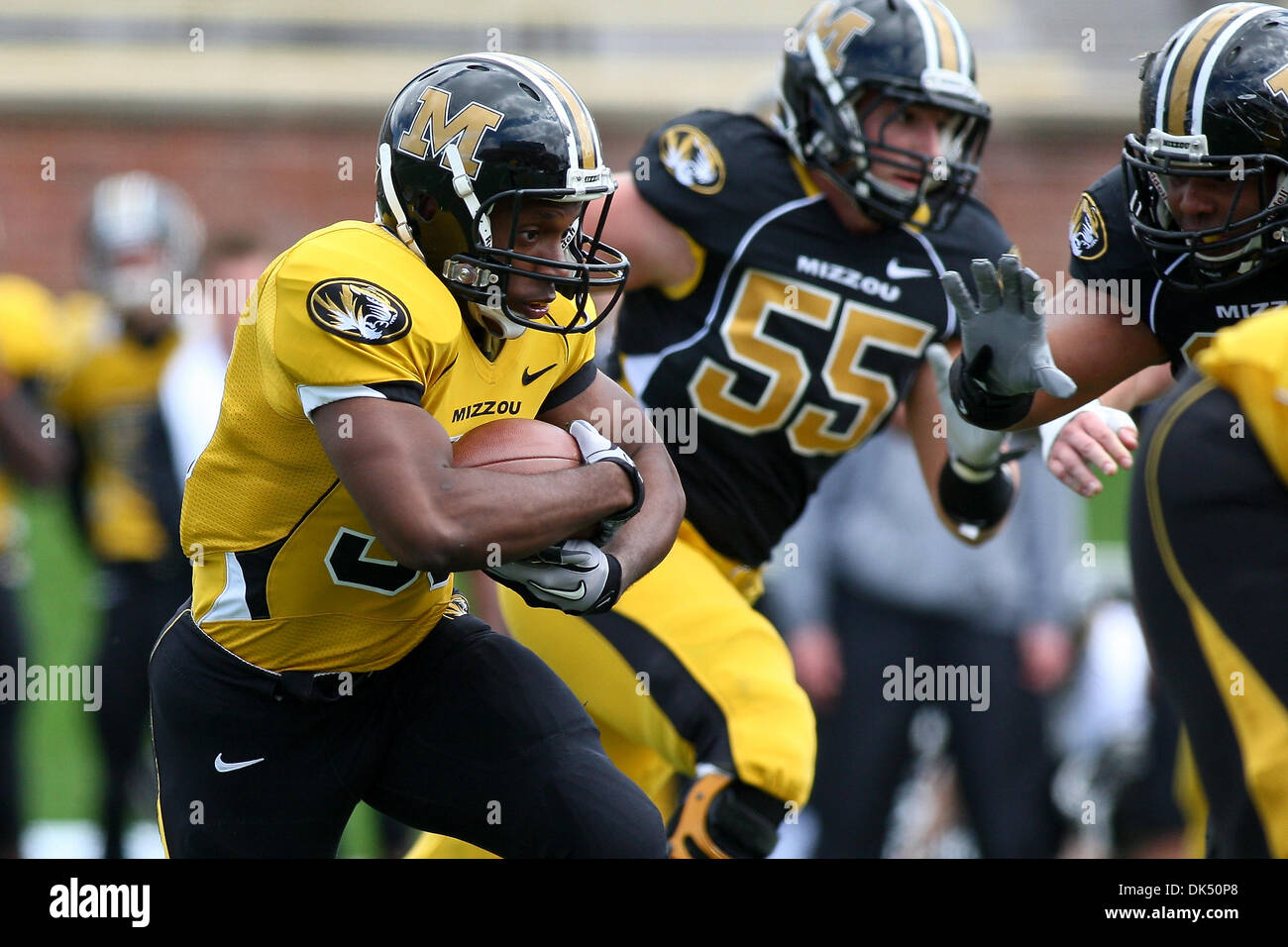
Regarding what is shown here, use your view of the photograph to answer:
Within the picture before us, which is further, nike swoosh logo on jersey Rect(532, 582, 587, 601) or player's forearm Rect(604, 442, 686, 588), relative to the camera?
player's forearm Rect(604, 442, 686, 588)

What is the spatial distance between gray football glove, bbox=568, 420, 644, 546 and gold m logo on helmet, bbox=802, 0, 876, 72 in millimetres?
1533

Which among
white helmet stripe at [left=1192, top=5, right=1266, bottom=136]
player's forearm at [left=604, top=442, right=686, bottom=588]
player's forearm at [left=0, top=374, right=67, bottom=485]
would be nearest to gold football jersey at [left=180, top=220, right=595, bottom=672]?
player's forearm at [left=604, top=442, right=686, bottom=588]

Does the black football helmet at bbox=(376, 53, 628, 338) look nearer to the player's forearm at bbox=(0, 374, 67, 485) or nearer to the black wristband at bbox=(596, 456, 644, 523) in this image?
the black wristband at bbox=(596, 456, 644, 523)

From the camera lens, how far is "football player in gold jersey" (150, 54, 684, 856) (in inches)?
118

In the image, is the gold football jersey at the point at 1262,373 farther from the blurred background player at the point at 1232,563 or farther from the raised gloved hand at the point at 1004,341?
the raised gloved hand at the point at 1004,341

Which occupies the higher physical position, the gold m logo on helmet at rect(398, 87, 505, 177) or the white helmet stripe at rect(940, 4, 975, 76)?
the white helmet stripe at rect(940, 4, 975, 76)

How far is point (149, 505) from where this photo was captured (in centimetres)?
595

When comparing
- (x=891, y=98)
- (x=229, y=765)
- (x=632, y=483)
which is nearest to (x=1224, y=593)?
(x=632, y=483)

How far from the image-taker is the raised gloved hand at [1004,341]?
3.49 metres

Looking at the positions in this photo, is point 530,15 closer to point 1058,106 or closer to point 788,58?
point 1058,106

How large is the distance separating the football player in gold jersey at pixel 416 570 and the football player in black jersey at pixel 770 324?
0.82 meters

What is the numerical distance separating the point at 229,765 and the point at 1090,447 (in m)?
1.89

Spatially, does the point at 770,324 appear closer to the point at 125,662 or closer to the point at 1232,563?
the point at 1232,563

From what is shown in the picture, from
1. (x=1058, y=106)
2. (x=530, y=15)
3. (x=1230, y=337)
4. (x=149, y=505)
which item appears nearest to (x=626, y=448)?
(x=1230, y=337)
